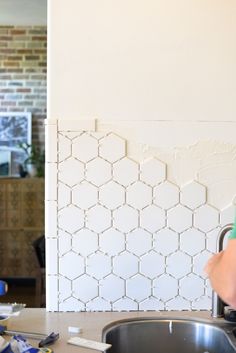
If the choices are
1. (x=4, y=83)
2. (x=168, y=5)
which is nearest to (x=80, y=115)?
(x=168, y=5)

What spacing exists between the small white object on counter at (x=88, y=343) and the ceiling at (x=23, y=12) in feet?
12.2

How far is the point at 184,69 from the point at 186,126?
0.64 ft

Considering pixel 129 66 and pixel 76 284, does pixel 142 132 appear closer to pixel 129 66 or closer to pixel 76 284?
pixel 129 66

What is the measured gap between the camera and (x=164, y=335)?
64.1 inches

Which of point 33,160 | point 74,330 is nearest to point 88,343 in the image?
point 74,330

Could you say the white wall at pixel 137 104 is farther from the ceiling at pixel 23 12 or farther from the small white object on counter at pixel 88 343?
the ceiling at pixel 23 12

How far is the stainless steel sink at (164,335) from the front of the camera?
1560mm

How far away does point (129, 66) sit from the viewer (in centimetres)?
165

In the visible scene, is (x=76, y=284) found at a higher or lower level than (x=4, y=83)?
lower

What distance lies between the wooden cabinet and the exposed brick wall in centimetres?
73

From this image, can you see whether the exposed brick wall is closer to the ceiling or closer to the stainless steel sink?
the ceiling

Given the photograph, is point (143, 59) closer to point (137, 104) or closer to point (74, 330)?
point (137, 104)

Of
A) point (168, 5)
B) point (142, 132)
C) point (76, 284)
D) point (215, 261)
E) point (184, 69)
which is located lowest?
point (76, 284)

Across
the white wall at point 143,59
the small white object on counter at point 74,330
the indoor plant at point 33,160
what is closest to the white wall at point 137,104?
the white wall at point 143,59
